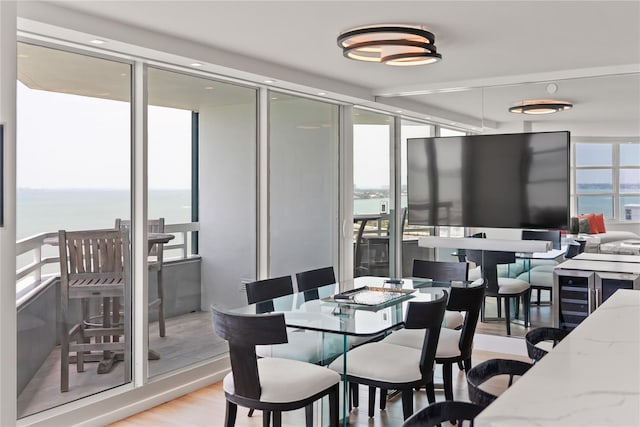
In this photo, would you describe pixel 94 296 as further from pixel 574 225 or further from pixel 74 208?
pixel 574 225

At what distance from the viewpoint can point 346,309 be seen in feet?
11.9

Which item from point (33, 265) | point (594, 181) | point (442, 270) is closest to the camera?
point (33, 265)

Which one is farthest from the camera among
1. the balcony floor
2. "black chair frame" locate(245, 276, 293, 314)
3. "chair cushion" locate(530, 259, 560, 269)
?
"chair cushion" locate(530, 259, 560, 269)

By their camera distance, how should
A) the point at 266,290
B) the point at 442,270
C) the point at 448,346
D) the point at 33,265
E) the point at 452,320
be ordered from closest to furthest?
the point at 33,265 → the point at 448,346 → the point at 266,290 → the point at 452,320 → the point at 442,270

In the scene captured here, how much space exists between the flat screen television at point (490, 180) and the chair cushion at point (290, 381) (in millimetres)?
2776

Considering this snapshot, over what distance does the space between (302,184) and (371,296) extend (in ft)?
7.03

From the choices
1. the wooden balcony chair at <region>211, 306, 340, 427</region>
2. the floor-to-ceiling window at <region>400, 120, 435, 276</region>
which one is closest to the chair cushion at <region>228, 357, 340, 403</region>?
the wooden balcony chair at <region>211, 306, 340, 427</region>

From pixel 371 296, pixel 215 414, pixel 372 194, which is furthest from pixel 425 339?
pixel 372 194

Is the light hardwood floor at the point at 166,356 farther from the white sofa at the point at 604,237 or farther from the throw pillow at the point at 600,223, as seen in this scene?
the throw pillow at the point at 600,223

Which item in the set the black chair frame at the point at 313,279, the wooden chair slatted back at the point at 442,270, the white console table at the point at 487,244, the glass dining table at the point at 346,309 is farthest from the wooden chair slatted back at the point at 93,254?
the white console table at the point at 487,244

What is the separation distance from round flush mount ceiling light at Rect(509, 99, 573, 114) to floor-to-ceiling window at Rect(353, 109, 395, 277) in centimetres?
158

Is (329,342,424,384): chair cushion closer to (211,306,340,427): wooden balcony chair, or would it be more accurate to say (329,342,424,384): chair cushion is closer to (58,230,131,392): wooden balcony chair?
(211,306,340,427): wooden balcony chair

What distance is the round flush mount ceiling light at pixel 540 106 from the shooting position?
5195mm

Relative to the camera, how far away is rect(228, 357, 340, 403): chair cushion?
9.80 ft
